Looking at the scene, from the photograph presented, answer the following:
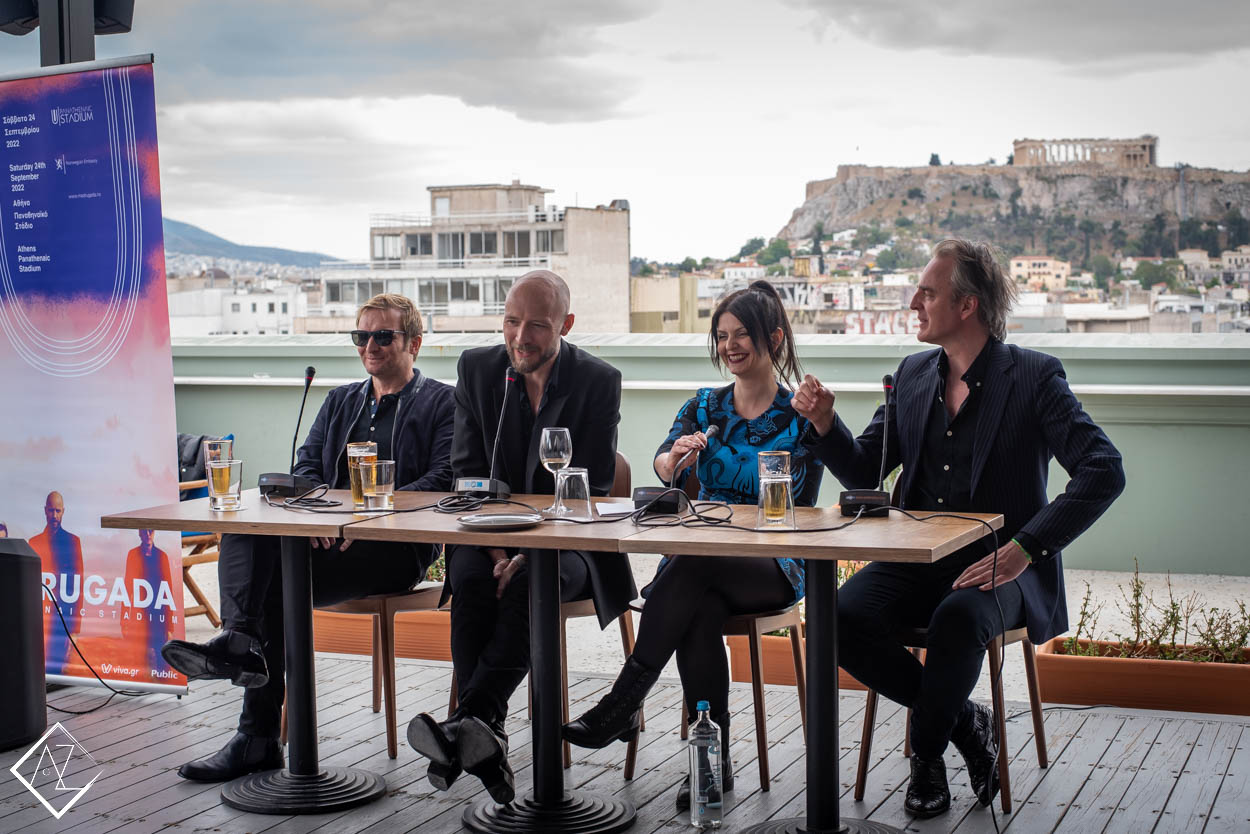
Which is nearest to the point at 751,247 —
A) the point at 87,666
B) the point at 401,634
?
the point at 401,634

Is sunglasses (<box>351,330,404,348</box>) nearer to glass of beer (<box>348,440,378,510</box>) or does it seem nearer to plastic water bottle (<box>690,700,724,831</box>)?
glass of beer (<box>348,440,378,510</box>)

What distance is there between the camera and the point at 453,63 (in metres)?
12.4

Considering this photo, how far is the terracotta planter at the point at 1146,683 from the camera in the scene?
341 cm

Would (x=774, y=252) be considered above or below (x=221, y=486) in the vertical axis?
above

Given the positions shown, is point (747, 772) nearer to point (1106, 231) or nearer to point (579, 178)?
point (1106, 231)

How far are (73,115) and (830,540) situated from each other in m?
2.85

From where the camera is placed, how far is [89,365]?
148 inches

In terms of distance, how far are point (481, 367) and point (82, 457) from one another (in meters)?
1.46

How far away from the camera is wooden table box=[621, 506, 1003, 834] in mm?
2146

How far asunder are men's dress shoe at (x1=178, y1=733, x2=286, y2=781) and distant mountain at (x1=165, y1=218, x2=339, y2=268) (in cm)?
894

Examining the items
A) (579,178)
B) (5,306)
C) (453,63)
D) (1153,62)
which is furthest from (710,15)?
(5,306)

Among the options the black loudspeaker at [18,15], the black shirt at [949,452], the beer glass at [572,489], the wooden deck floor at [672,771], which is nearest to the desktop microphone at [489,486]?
the beer glass at [572,489]

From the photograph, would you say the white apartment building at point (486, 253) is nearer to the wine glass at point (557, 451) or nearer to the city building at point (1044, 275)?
the city building at point (1044, 275)

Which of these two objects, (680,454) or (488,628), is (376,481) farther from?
(680,454)
